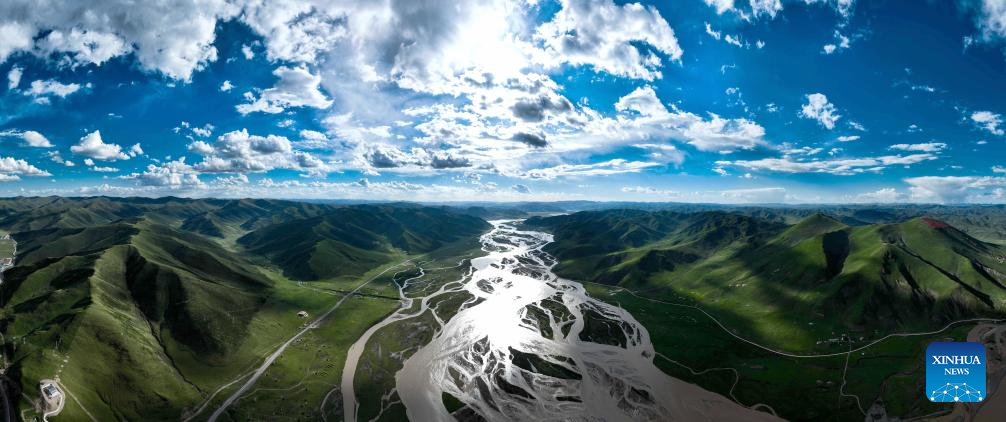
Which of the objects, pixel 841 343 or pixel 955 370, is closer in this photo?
pixel 955 370

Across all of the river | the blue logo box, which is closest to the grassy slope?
the river

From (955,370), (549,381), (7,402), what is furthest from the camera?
(549,381)

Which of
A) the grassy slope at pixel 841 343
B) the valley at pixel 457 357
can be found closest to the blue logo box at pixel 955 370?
the valley at pixel 457 357

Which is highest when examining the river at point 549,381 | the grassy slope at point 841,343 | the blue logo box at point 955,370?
the blue logo box at point 955,370

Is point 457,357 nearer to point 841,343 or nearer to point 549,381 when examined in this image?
point 549,381

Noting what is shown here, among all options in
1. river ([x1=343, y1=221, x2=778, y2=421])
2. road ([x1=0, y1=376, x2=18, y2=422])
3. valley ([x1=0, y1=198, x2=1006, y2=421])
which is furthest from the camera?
river ([x1=343, y1=221, x2=778, y2=421])

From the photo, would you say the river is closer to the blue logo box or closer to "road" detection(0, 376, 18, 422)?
the blue logo box

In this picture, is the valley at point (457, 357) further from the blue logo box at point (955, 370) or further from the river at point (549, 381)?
the blue logo box at point (955, 370)

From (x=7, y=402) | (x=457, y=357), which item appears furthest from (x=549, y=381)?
(x=7, y=402)
